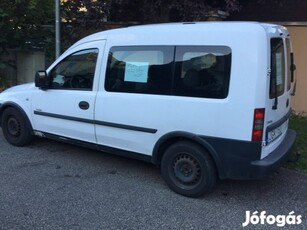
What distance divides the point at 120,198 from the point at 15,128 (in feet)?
8.22

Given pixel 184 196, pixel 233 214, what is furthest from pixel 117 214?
pixel 233 214

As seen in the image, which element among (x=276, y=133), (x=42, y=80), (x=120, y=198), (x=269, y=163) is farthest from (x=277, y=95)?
(x=42, y=80)

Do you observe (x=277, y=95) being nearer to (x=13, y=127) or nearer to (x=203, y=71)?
(x=203, y=71)

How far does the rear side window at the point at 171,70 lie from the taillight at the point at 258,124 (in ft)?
1.19

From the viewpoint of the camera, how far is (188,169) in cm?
447

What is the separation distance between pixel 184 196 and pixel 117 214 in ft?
2.70

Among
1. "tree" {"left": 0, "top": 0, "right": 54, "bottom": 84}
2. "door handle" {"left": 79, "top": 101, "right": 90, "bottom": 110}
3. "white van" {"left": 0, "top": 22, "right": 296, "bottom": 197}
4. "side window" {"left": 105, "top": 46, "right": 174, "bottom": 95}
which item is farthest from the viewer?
"tree" {"left": 0, "top": 0, "right": 54, "bottom": 84}

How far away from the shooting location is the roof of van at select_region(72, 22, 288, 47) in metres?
4.07

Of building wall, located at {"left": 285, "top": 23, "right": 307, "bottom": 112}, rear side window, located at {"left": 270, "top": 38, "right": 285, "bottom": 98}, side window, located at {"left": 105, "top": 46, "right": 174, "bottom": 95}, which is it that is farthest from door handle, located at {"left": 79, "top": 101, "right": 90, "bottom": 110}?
building wall, located at {"left": 285, "top": 23, "right": 307, "bottom": 112}

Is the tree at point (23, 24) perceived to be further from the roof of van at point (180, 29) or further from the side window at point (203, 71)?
the side window at point (203, 71)

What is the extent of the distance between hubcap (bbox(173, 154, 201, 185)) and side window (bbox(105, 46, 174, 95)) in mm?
735

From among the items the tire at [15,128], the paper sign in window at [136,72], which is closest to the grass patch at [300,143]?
the paper sign in window at [136,72]

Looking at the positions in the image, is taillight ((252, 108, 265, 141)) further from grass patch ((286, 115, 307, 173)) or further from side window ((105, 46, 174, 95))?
grass patch ((286, 115, 307, 173))

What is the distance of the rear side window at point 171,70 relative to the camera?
417 cm
